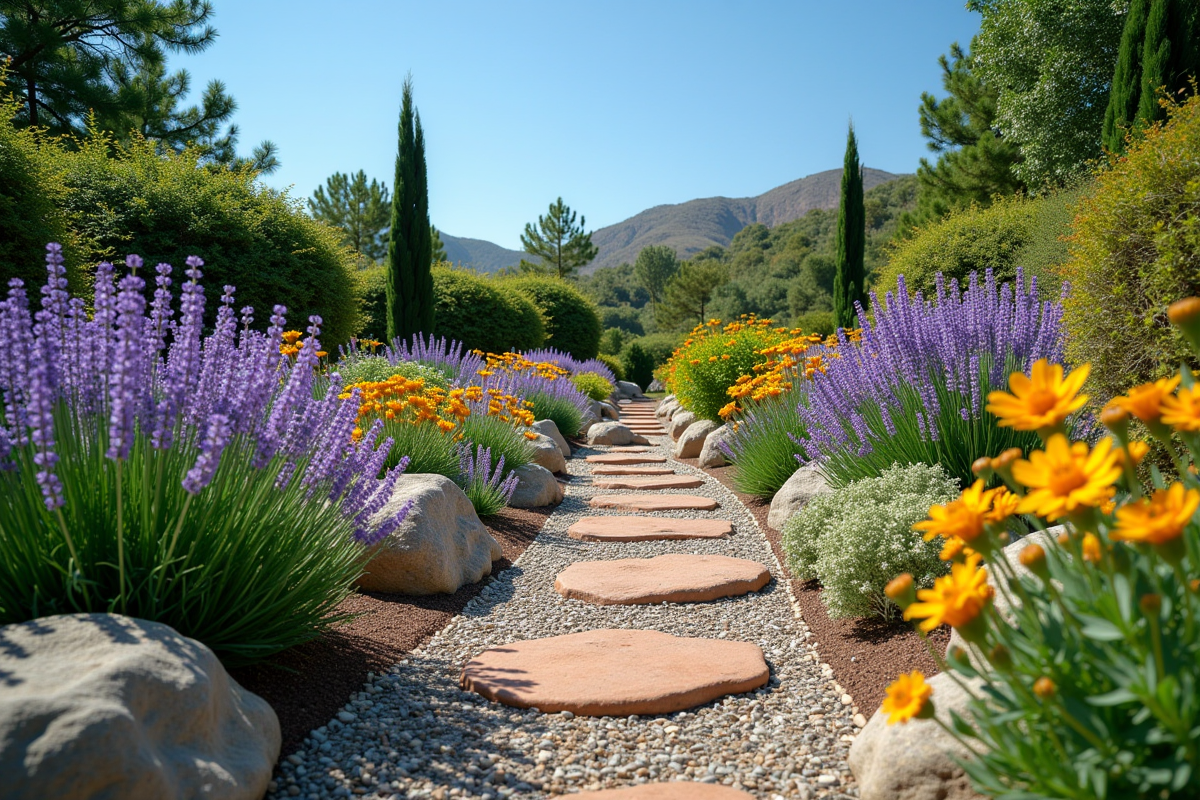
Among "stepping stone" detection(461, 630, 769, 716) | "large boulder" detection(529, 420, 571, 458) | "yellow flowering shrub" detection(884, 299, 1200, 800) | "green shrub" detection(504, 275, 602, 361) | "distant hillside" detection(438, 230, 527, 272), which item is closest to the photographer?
"yellow flowering shrub" detection(884, 299, 1200, 800)

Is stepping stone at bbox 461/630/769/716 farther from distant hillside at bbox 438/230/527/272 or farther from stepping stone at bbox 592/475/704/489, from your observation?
distant hillside at bbox 438/230/527/272

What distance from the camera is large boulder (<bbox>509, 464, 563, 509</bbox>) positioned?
561 centimetres

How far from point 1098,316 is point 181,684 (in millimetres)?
3704

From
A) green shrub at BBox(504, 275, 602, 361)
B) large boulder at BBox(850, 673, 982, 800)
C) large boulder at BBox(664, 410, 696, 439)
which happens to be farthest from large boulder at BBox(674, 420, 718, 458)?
green shrub at BBox(504, 275, 602, 361)

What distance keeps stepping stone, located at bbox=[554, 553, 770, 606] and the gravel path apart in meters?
0.43

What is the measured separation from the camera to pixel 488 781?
6.07ft

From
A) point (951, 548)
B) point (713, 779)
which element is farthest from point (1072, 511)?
point (713, 779)

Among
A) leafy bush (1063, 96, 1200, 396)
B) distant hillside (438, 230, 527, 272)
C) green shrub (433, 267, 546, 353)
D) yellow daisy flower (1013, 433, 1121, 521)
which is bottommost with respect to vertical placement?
yellow daisy flower (1013, 433, 1121, 521)

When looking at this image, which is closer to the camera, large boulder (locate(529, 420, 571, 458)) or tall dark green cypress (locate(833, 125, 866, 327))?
large boulder (locate(529, 420, 571, 458))

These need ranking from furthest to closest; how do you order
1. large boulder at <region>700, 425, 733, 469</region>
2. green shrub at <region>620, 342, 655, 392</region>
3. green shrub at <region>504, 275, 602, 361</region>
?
green shrub at <region>620, 342, 655, 392</region>, green shrub at <region>504, 275, 602, 361</region>, large boulder at <region>700, 425, 733, 469</region>

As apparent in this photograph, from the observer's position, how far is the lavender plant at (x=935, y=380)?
3553mm

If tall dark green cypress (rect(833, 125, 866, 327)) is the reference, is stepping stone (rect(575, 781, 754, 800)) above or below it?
below

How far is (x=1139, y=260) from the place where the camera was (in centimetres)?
296

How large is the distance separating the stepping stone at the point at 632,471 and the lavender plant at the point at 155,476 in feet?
17.1
